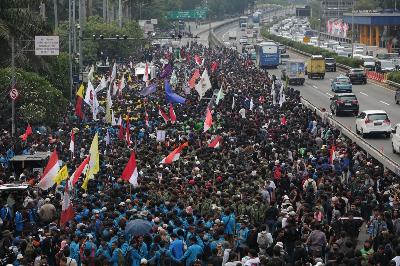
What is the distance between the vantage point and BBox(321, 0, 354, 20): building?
17100cm

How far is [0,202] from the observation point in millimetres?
24422

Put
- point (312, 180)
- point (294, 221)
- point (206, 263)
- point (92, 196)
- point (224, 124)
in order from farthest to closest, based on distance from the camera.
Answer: point (224, 124) < point (312, 180) < point (92, 196) < point (294, 221) < point (206, 263)

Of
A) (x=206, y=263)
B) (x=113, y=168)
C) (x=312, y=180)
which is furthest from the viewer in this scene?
(x=113, y=168)

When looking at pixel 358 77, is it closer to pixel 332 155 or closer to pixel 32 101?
pixel 32 101

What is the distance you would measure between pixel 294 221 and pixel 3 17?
60.7 ft

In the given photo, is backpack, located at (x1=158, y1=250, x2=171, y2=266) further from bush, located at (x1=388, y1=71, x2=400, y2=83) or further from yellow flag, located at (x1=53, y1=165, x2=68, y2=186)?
bush, located at (x1=388, y1=71, x2=400, y2=83)

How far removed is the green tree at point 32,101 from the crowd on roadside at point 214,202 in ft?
10.6

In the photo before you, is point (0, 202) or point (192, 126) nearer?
point (0, 202)

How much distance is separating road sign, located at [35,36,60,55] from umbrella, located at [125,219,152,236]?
27699 mm

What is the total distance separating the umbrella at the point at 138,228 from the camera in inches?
760

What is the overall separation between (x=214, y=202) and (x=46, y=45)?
25.9m

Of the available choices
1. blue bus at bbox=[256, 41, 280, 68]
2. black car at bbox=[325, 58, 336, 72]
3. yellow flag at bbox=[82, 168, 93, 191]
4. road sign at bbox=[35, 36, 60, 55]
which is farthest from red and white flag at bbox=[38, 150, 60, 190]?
blue bus at bbox=[256, 41, 280, 68]

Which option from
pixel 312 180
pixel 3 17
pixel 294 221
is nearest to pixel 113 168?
pixel 312 180

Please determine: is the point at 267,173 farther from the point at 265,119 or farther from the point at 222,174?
the point at 265,119
